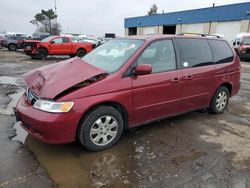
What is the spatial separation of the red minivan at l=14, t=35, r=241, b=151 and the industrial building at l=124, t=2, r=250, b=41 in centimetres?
2692

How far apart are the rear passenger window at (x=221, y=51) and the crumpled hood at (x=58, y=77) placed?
2656 mm

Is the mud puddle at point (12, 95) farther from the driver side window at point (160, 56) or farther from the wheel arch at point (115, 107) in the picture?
the driver side window at point (160, 56)

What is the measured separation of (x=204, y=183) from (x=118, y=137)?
1414mm

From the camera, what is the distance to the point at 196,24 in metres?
35.1

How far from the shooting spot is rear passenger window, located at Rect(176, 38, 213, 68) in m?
4.44

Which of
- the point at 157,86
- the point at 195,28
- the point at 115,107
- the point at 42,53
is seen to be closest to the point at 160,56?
the point at 157,86

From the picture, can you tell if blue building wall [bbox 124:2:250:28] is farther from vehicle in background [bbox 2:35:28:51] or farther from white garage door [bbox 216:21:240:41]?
vehicle in background [bbox 2:35:28:51]

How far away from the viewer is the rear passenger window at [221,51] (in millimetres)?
5058

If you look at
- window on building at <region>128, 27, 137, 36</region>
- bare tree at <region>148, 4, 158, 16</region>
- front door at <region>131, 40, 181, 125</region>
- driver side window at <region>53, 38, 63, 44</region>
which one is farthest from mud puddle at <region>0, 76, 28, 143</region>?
bare tree at <region>148, 4, 158, 16</region>

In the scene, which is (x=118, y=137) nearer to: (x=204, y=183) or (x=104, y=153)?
(x=104, y=153)

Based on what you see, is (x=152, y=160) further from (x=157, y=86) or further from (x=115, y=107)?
(x=157, y=86)

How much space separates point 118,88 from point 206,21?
33.1 m

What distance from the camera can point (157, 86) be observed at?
13.0 ft

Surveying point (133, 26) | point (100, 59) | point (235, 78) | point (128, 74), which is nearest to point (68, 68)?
point (100, 59)
